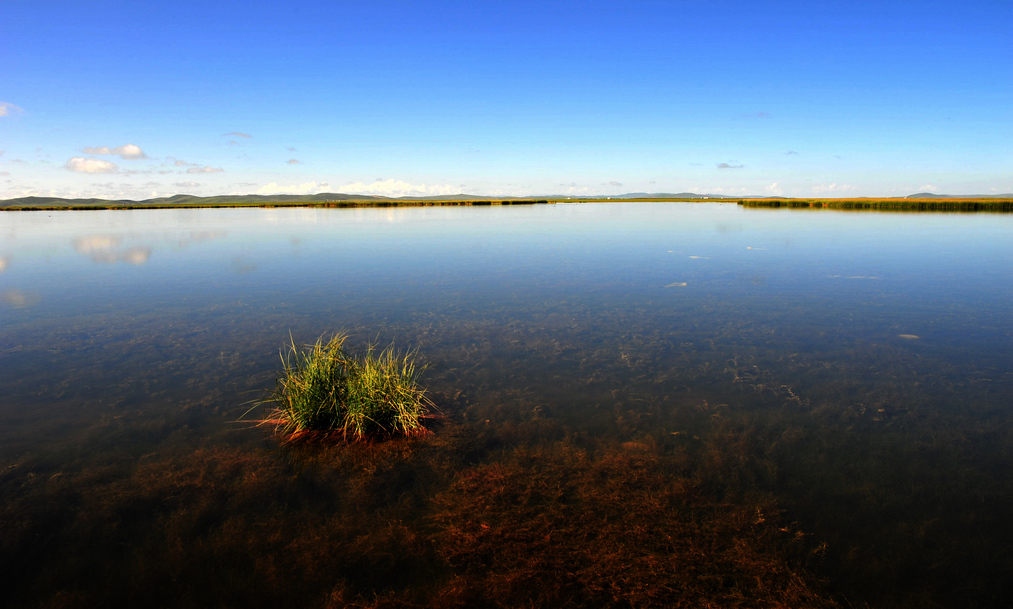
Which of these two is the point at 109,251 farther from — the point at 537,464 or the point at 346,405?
the point at 537,464

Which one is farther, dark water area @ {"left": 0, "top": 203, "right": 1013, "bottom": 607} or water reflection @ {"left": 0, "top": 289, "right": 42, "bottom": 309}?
water reflection @ {"left": 0, "top": 289, "right": 42, "bottom": 309}

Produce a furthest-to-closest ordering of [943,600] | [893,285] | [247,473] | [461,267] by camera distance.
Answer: [461,267] → [893,285] → [247,473] → [943,600]

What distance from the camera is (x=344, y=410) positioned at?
669cm

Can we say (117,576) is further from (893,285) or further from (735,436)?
(893,285)

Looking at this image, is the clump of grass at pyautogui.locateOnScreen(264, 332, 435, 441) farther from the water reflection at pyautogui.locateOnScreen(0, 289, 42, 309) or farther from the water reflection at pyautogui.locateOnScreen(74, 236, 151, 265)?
the water reflection at pyautogui.locateOnScreen(74, 236, 151, 265)

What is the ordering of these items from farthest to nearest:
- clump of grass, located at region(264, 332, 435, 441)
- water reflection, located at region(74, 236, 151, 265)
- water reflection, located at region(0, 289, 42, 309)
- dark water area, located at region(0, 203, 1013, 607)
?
1. water reflection, located at region(74, 236, 151, 265)
2. water reflection, located at region(0, 289, 42, 309)
3. clump of grass, located at region(264, 332, 435, 441)
4. dark water area, located at region(0, 203, 1013, 607)

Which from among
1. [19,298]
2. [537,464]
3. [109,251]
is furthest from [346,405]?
[109,251]

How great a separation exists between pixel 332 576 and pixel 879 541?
5.00 meters

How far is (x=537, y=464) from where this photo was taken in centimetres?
573

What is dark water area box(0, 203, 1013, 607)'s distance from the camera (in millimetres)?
4156

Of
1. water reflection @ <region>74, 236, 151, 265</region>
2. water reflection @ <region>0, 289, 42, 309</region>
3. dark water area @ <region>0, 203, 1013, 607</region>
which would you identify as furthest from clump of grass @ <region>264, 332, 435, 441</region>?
water reflection @ <region>74, 236, 151, 265</region>

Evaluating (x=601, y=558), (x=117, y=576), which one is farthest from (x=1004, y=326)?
(x=117, y=576)

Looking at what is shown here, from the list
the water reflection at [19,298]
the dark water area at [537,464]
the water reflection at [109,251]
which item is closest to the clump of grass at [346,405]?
the dark water area at [537,464]

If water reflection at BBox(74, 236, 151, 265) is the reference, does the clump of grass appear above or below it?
below
